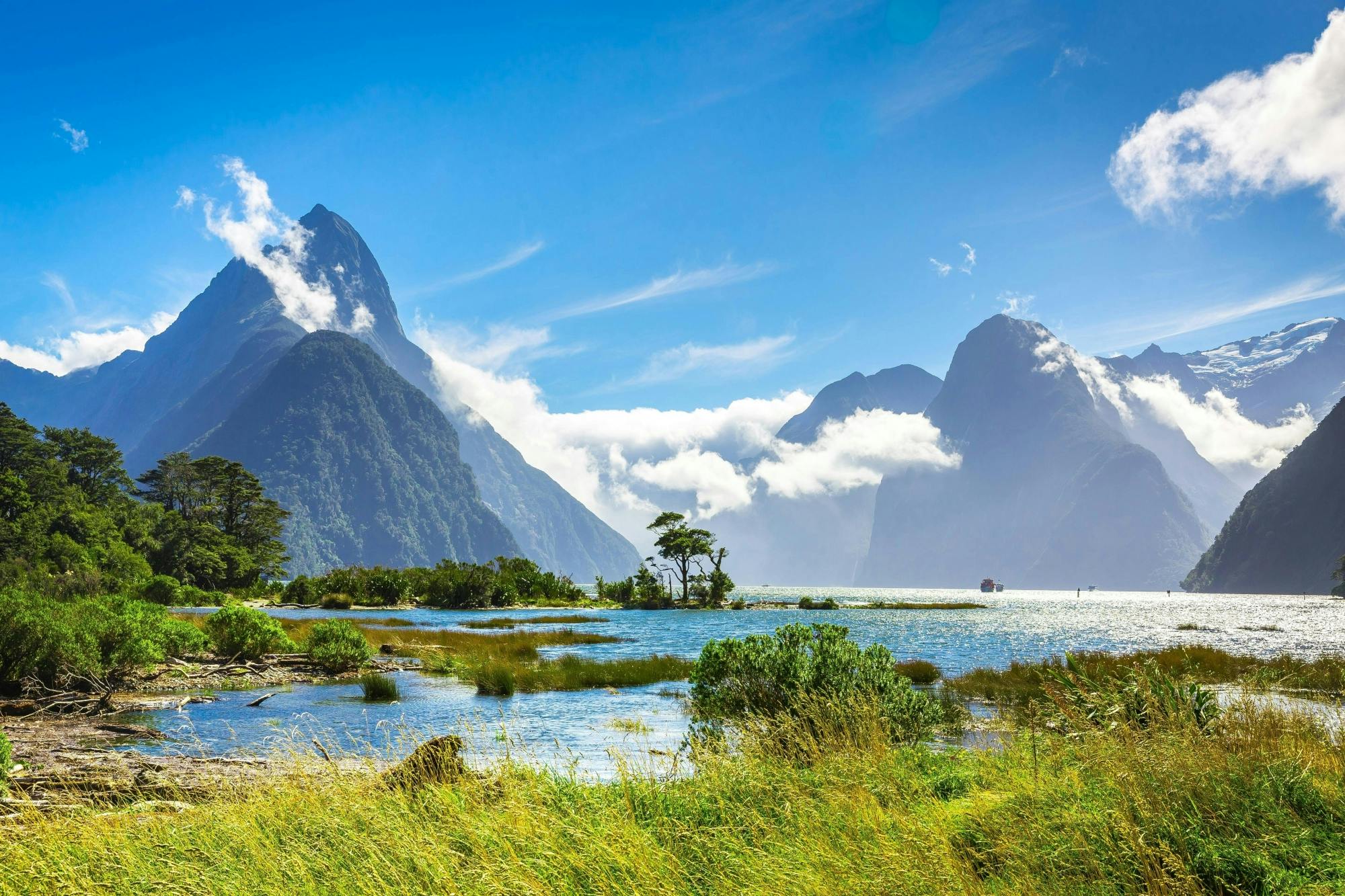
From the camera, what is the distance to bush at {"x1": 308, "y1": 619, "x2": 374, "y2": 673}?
94.0 ft

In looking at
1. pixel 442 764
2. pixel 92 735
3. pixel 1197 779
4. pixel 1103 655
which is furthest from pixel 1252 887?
pixel 1103 655

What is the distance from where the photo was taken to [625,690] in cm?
2689

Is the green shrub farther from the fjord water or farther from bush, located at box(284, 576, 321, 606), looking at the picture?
bush, located at box(284, 576, 321, 606)

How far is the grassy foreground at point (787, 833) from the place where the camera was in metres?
5.29

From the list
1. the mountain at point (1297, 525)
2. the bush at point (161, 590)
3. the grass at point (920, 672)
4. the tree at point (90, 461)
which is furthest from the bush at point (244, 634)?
the mountain at point (1297, 525)

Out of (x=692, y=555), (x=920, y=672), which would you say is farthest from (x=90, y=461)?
(x=920, y=672)

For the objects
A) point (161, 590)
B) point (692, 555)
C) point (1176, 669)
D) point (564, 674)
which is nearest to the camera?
point (1176, 669)

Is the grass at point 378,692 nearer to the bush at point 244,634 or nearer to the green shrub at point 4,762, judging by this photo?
the bush at point 244,634

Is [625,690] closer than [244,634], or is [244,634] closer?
[625,690]

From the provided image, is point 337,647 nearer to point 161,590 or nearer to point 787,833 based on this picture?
point 787,833

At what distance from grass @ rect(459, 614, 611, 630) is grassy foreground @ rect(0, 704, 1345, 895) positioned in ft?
162

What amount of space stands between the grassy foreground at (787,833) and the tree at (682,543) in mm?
97429

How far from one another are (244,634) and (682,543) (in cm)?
7892

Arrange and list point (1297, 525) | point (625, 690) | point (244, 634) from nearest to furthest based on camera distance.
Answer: point (625, 690) → point (244, 634) → point (1297, 525)
